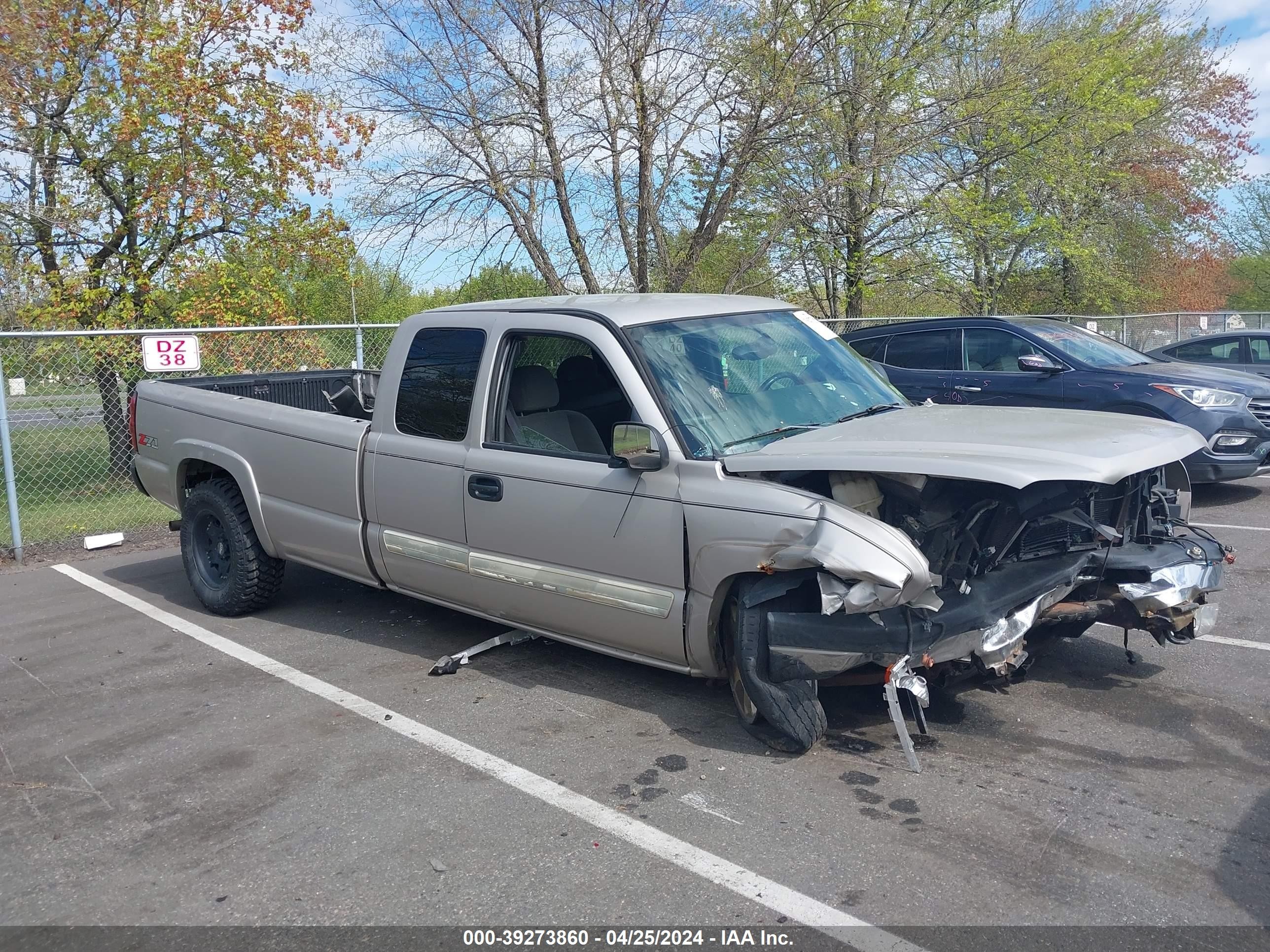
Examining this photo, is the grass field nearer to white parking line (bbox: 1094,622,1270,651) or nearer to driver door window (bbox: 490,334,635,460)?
driver door window (bbox: 490,334,635,460)

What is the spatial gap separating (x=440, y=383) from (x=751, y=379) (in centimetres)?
170

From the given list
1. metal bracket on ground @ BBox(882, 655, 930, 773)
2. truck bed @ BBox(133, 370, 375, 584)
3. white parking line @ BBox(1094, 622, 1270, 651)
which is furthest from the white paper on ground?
white parking line @ BBox(1094, 622, 1270, 651)

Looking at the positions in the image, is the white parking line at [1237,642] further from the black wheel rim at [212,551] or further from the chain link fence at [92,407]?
the chain link fence at [92,407]

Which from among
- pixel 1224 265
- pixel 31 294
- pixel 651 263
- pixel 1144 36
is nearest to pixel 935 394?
pixel 651 263

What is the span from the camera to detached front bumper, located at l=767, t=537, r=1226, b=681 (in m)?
3.87

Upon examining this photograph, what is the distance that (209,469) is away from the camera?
6754 millimetres

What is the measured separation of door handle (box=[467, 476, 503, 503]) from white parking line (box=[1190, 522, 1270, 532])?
5.96m

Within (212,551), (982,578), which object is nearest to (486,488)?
(982,578)

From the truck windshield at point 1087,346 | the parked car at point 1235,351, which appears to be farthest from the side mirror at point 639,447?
the parked car at point 1235,351

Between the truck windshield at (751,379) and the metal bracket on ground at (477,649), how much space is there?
4.86 ft

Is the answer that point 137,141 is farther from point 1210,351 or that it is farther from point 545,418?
point 1210,351

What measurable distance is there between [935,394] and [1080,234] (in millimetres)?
15852

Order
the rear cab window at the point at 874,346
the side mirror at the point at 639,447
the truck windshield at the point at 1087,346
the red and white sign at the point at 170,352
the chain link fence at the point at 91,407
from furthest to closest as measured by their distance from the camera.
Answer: the rear cab window at the point at 874,346, the truck windshield at the point at 1087,346, the chain link fence at the point at 91,407, the red and white sign at the point at 170,352, the side mirror at the point at 639,447

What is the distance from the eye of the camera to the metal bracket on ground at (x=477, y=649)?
17.5 feet
